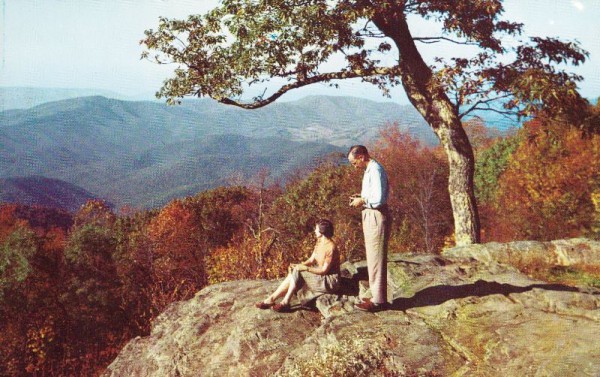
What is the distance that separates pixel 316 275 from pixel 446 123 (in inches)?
217

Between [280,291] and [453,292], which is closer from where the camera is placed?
[453,292]

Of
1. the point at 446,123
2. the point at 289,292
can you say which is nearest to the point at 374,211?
the point at 289,292

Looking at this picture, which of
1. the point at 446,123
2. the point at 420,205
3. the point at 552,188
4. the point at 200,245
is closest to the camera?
the point at 446,123

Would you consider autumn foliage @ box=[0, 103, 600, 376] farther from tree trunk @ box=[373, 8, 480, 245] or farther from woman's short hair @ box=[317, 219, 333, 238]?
woman's short hair @ box=[317, 219, 333, 238]

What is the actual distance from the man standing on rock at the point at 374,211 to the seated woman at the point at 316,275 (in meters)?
0.79

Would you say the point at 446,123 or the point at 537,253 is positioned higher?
the point at 446,123

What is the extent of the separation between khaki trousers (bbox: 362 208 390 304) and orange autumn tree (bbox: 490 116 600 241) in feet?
59.6

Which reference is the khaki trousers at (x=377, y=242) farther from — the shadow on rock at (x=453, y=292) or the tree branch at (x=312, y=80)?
the tree branch at (x=312, y=80)

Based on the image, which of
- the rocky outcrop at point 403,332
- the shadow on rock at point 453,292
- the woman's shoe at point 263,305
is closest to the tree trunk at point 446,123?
the rocky outcrop at point 403,332

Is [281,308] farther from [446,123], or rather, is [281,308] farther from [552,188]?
[552,188]

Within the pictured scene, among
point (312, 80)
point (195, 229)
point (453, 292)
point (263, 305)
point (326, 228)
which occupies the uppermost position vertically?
point (312, 80)

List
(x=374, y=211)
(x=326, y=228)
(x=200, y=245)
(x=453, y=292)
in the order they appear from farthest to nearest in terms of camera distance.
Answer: (x=200, y=245) → (x=453, y=292) → (x=326, y=228) → (x=374, y=211)

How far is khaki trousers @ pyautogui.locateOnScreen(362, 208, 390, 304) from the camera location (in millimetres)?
6695

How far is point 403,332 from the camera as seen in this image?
20.4 ft
